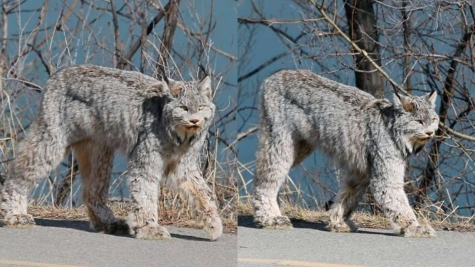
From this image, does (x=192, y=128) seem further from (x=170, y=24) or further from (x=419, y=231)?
(x=170, y=24)

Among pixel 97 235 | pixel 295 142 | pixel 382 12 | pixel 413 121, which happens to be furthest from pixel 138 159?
pixel 382 12

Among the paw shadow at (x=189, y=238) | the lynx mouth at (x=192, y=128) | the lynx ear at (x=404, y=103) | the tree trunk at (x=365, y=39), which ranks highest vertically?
the tree trunk at (x=365, y=39)

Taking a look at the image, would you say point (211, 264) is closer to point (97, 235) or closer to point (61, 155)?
point (97, 235)

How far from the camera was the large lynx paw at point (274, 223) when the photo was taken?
28.7 feet

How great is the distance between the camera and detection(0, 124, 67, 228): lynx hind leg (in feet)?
29.0

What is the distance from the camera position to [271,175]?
9062 mm

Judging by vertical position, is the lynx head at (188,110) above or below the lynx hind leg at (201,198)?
above

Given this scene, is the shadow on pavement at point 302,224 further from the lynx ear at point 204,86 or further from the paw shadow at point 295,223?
the lynx ear at point 204,86

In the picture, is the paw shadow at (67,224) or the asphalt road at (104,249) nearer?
the asphalt road at (104,249)

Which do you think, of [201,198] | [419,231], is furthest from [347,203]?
[201,198]

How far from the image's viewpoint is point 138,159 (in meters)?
8.34

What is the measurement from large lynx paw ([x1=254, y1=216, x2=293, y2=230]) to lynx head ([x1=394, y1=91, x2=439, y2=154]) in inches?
45.8

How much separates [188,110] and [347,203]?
67.6 inches

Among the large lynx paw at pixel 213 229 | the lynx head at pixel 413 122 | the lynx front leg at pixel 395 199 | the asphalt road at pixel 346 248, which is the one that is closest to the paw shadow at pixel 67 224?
the large lynx paw at pixel 213 229
